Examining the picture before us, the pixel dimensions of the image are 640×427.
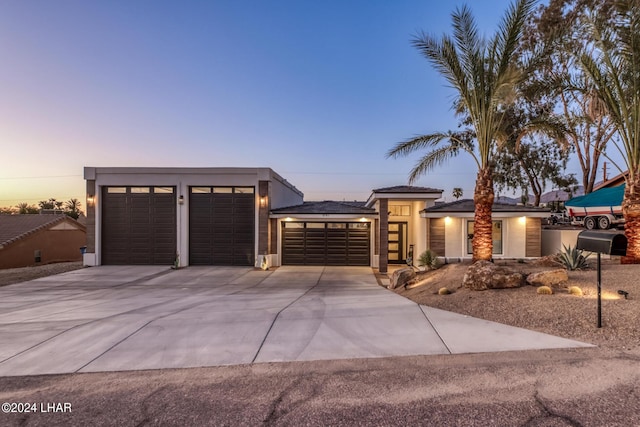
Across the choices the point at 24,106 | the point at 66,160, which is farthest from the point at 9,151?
the point at 24,106

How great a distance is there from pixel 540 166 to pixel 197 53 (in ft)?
81.3

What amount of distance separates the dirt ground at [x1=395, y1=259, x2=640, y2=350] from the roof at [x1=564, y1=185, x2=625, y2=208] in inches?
394

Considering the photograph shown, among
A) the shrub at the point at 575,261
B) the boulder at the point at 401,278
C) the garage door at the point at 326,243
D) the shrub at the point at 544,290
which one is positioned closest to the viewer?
the shrub at the point at 544,290

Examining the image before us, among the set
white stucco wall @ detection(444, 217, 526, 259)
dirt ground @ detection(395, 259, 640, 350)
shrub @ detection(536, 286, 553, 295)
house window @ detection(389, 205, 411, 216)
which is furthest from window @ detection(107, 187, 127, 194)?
shrub @ detection(536, 286, 553, 295)

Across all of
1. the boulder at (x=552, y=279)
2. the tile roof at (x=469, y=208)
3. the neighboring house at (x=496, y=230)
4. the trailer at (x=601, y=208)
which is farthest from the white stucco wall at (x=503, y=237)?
the boulder at (x=552, y=279)

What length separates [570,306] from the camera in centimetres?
536

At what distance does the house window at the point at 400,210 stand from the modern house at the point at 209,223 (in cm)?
68

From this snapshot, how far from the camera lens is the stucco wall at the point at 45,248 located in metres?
21.5

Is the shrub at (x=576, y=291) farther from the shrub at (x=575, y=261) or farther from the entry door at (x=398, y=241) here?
the entry door at (x=398, y=241)

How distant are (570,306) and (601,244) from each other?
4.43ft

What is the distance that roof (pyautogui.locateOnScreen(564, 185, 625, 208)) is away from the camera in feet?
49.3

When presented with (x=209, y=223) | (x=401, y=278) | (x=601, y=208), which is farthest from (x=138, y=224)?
(x=601, y=208)

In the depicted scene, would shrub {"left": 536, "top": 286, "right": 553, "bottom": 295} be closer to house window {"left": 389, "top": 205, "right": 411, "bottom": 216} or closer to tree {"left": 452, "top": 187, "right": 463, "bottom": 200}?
house window {"left": 389, "top": 205, "right": 411, "bottom": 216}

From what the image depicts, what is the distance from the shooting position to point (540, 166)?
22.2m
